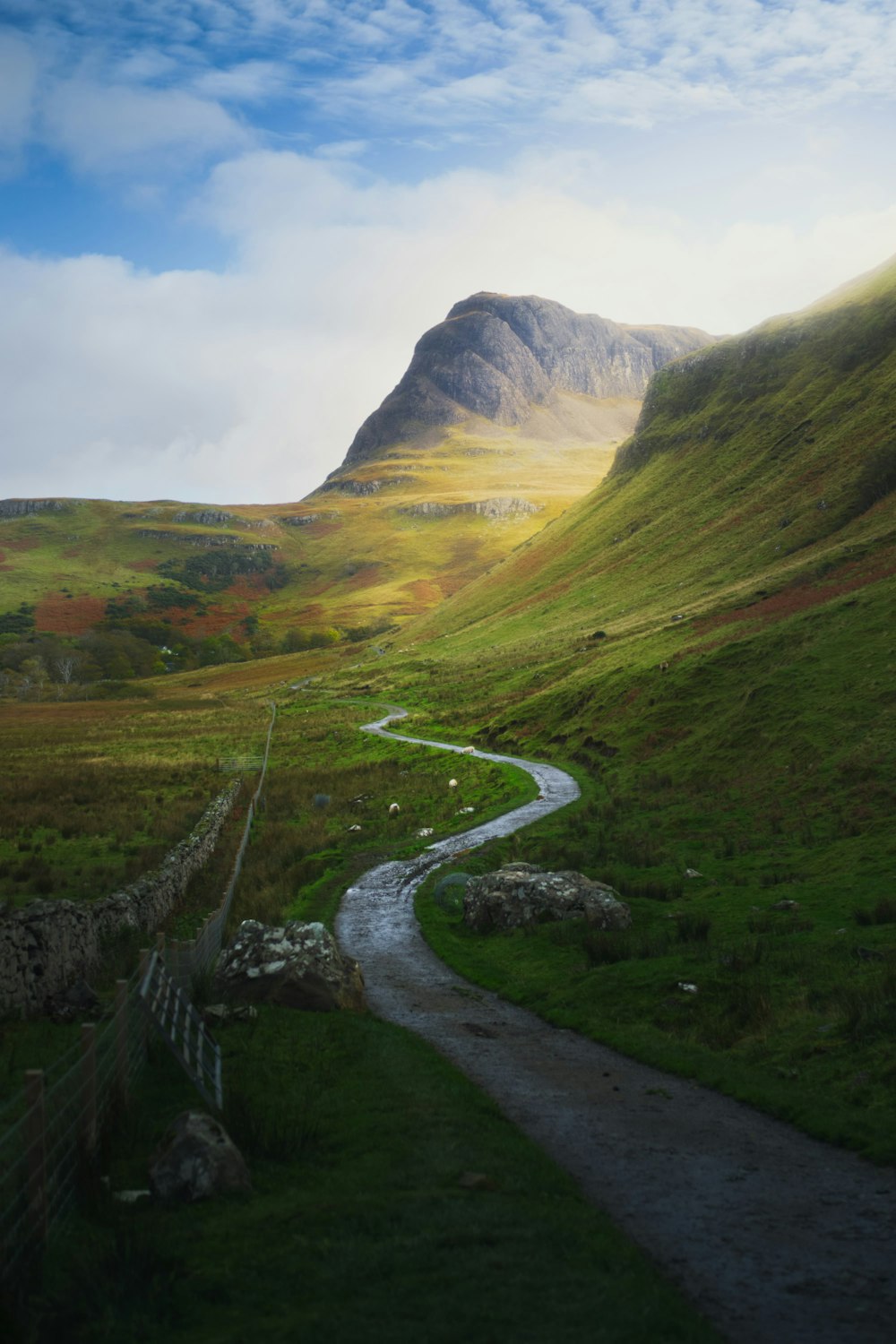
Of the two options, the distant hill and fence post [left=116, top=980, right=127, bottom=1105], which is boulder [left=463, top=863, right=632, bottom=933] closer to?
the distant hill

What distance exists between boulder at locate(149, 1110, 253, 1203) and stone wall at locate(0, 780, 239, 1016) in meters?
8.17

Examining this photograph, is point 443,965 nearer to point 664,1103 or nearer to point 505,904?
point 505,904

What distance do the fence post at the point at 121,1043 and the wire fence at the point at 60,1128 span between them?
0.01 metres

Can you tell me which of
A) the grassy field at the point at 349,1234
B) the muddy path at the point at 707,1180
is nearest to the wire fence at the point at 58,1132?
the grassy field at the point at 349,1234

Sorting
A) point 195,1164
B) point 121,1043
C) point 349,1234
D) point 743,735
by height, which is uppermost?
point 121,1043

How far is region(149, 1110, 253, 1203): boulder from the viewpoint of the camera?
9.55 metres

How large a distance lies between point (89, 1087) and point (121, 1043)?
1.42 m

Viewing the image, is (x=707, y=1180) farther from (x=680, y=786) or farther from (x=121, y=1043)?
(x=680, y=786)

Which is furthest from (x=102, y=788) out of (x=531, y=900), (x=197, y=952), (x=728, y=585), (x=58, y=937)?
(x=728, y=585)

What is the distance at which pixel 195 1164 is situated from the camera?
973cm

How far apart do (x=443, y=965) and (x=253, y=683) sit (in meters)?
136

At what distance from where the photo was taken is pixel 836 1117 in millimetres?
12828

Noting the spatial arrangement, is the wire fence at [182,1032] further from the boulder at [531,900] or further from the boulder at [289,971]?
the boulder at [531,900]

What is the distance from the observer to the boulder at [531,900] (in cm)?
2583
